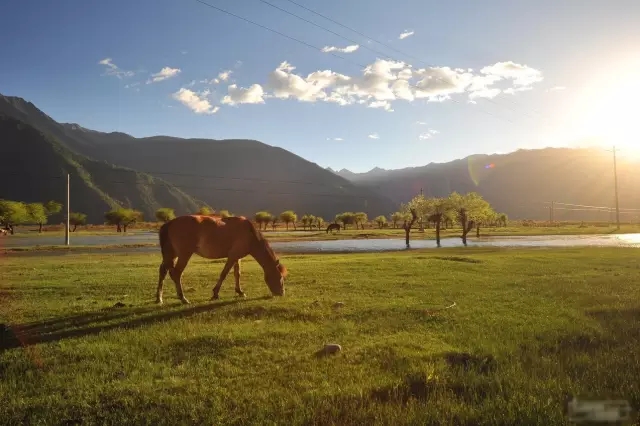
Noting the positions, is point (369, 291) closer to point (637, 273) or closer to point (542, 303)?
point (542, 303)

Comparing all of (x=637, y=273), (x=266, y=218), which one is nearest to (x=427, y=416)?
(x=637, y=273)

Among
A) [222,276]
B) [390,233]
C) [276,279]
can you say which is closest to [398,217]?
[390,233]

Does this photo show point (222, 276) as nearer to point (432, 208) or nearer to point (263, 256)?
point (263, 256)

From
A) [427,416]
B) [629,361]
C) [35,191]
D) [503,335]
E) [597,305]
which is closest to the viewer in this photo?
[427,416]

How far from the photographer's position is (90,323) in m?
11.2

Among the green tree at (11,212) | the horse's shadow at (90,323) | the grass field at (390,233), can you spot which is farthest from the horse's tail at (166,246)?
the green tree at (11,212)

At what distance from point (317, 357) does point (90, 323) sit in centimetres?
662

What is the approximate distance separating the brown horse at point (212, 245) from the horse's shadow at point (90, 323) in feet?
4.51

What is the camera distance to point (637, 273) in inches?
858

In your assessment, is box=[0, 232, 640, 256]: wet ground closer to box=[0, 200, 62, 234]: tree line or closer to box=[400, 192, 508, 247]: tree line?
box=[400, 192, 508, 247]: tree line

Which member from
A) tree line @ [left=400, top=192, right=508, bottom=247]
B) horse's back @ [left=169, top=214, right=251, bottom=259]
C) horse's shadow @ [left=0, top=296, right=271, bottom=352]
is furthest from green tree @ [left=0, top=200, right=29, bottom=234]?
horse's shadow @ [left=0, top=296, right=271, bottom=352]

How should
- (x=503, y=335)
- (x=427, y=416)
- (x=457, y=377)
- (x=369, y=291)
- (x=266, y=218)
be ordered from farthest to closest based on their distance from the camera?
1. (x=266, y=218)
2. (x=369, y=291)
3. (x=503, y=335)
4. (x=457, y=377)
5. (x=427, y=416)

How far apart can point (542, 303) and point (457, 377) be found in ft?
26.8

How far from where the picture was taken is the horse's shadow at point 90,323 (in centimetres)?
980
